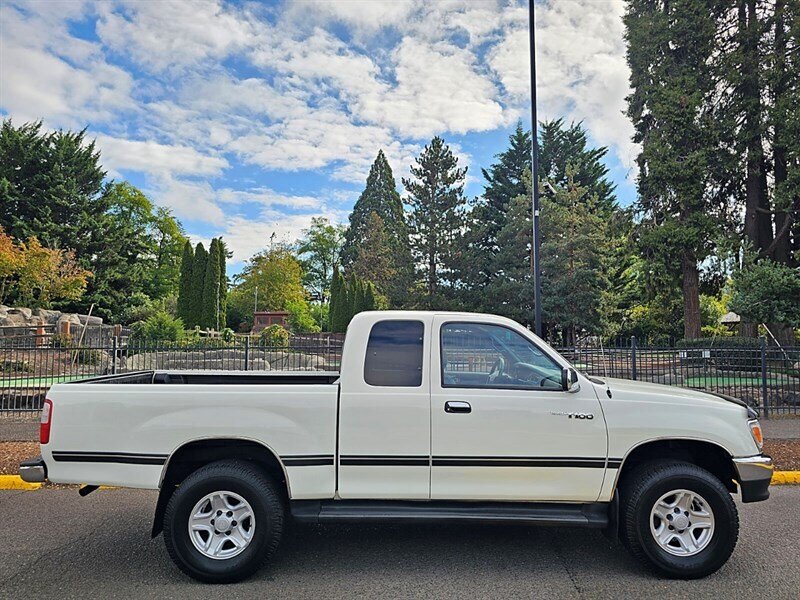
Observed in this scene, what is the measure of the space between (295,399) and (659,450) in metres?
2.86

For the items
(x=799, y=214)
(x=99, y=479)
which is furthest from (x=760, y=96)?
(x=99, y=479)

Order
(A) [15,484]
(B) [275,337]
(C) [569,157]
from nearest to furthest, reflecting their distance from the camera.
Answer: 1. (A) [15,484]
2. (B) [275,337]
3. (C) [569,157]

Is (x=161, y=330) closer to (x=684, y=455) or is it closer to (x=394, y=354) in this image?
(x=394, y=354)

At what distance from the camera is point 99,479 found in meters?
4.03

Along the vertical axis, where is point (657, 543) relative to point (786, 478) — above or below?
above

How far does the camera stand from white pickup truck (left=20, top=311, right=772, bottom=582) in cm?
400

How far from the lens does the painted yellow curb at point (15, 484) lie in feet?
20.8

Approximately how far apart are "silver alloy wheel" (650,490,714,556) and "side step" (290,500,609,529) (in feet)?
1.24

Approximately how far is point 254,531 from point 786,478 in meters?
6.37

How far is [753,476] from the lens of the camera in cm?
409

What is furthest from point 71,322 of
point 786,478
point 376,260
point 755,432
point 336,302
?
point 376,260

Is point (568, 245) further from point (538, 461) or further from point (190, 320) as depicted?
point (538, 461)

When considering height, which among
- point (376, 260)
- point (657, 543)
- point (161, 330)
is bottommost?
point (657, 543)

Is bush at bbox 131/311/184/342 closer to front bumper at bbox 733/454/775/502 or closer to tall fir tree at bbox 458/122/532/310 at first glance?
tall fir tree at bbox 458/122/532/310
